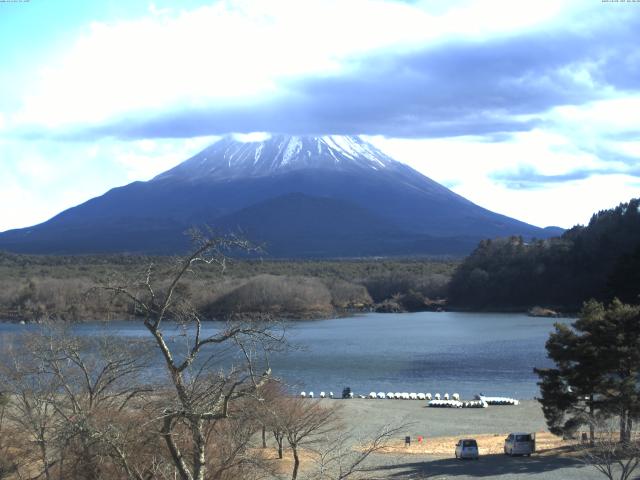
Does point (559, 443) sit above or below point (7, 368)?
below

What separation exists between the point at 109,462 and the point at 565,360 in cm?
1450

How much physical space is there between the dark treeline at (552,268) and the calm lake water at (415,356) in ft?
47.7

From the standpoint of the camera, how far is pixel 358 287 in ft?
381

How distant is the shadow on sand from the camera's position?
18969mm

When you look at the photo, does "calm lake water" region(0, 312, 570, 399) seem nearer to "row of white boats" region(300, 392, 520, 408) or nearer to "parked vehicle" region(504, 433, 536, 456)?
"row of white boats" region(300, 392, 520, 408)

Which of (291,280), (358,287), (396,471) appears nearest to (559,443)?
(396,471)

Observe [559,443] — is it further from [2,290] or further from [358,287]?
[358,287]

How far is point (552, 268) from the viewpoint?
9775 centimetres

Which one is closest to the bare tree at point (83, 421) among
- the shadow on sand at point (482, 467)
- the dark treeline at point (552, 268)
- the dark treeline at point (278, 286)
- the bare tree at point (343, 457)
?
the bare tree at point (343, 457)

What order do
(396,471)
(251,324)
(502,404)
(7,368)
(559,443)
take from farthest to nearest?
(502,404) → (559,443) → (396,471) → (7,368) → (251,324)

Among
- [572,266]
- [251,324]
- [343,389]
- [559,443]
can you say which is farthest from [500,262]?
[251,324]

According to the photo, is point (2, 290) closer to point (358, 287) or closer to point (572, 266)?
point (358, 287)

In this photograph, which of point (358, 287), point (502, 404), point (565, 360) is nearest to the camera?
point (565, 360)

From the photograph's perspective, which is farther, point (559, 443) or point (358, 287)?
point (358, 287)
